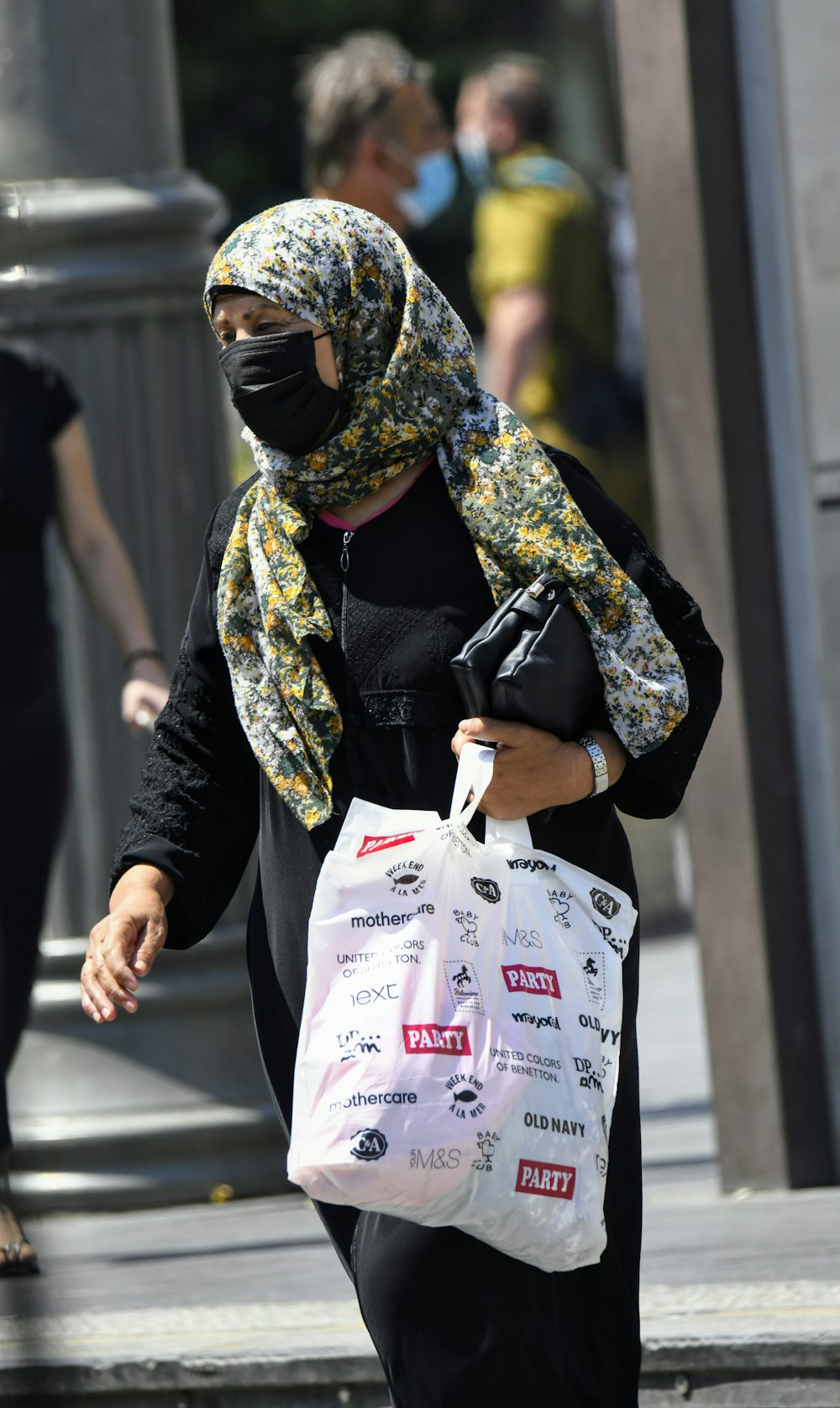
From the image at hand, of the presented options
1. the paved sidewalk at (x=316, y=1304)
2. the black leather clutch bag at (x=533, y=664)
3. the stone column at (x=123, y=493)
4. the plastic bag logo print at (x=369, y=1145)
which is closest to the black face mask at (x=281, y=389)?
the black leather clutch bag at (x=533, y=664)

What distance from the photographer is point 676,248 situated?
504 centimetres

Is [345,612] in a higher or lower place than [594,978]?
higher

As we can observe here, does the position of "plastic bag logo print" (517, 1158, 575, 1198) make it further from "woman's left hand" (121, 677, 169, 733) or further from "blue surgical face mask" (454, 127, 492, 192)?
Answer: "blue surgical face mask" (454, 127, 492, 192)

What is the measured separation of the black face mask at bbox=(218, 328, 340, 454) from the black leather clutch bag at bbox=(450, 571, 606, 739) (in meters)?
0.33

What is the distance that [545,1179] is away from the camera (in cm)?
281

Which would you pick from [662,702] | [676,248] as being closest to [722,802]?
[676,248]

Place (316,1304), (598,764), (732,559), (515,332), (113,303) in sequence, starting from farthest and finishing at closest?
(515,332)
(113,303)
(732,559)
(316,1304)
(598,764)

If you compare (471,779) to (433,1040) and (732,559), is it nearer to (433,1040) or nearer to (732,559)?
(433,1040)

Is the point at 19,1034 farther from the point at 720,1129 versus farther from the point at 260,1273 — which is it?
the point at 720,1129

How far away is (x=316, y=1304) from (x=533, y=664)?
1904 mm

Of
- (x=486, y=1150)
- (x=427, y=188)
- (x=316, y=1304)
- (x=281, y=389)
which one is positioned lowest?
(x=316, y=1304)

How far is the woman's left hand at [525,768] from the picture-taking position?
293 cm

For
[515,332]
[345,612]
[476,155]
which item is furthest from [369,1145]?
[476,155]

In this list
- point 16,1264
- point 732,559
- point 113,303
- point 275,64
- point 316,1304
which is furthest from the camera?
point 275,64
